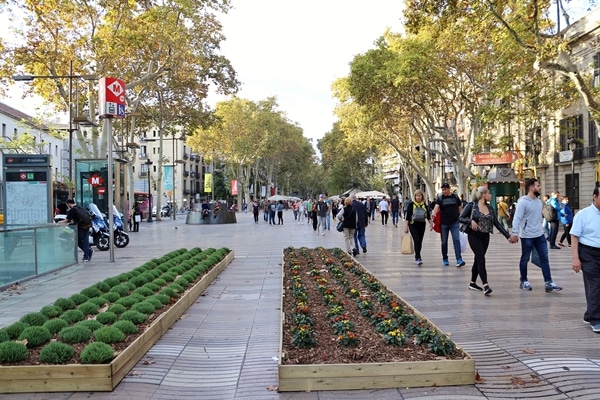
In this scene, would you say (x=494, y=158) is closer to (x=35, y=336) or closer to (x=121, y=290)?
(x=121, y=290)

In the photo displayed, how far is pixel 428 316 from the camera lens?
7.04 m

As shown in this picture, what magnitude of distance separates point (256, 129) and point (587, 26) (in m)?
40.6

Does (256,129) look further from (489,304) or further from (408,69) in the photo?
(489,304)

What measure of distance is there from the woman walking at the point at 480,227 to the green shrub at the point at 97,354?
5510 millimetres

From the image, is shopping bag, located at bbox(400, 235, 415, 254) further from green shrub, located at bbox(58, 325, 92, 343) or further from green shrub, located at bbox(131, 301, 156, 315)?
green shrub, located at bbox(58, 325, 92, 343)

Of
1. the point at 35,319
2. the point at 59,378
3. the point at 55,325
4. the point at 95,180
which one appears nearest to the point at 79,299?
the point at 35,319

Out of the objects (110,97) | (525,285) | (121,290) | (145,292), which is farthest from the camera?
(110,97)

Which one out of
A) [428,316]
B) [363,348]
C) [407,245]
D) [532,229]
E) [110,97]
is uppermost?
[110,97]

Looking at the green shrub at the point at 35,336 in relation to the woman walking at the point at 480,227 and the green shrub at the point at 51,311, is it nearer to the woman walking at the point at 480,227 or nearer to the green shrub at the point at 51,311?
the green shrub at the point at 51,311

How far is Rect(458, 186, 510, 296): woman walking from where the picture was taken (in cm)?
841

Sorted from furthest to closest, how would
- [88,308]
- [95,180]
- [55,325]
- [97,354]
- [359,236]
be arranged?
[95,180] < [359,236] < [88,308] < [55,325] < [97,354]

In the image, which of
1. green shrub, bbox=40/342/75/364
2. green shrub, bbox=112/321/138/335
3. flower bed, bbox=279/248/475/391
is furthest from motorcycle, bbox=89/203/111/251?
green shrub, bbox=40/342/75/364

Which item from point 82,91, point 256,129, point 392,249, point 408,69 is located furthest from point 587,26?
point 256,129

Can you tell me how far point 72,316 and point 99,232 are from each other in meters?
11.6
